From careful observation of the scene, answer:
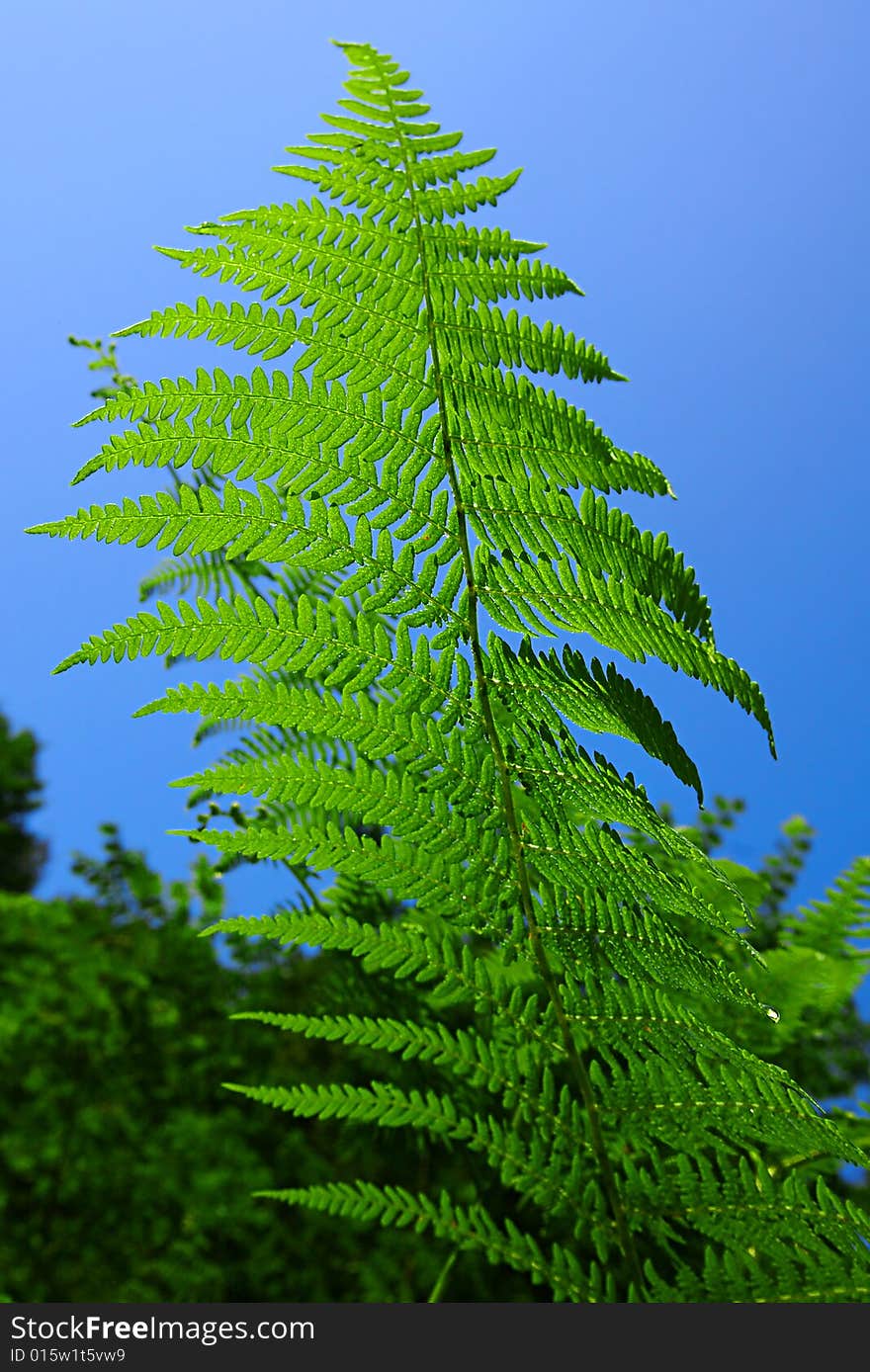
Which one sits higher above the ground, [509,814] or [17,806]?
[17,806]

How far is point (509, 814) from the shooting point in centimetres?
70

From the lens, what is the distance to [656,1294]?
0.66 meters

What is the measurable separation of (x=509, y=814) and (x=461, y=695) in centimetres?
9

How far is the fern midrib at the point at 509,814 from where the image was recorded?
2.24 feet

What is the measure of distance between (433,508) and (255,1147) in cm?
236

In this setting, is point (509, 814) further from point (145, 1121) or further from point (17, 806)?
point (17, 806)

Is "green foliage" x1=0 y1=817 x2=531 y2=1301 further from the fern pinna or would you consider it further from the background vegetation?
the fern pinna

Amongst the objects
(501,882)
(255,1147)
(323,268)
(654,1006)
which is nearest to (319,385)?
(323,268)

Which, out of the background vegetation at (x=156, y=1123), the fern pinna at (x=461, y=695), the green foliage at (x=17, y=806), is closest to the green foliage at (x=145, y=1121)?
the background vegetation at (x=156, y=1123)

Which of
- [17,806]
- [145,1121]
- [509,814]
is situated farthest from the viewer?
[17,806]

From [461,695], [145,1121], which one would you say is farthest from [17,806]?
[461,695]

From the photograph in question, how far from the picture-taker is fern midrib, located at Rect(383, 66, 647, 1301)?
68cm

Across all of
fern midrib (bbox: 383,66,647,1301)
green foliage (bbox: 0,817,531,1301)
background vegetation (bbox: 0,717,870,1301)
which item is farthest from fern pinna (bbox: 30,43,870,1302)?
green foliage (bbox: 0,817,531,1301)

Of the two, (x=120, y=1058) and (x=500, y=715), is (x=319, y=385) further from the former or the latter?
(x=120, y=1058)
